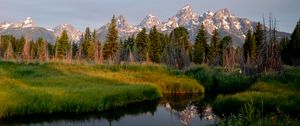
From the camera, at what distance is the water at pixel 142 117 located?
22250 mm

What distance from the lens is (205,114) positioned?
27.1 metres

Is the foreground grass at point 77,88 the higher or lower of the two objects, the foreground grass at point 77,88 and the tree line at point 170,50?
the lower

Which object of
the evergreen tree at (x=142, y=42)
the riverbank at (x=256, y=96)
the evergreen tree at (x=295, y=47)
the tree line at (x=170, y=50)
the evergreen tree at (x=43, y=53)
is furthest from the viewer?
the evergreen tree at (x=142, y=42)

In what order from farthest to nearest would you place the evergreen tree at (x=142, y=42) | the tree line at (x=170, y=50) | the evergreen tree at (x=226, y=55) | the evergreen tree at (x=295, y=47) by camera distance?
1. the evergreen tree at (x=142, y=42)
2. the evergreen tree at (x=295, y=47)
3. the tree line at (x=170, y=50)
4. the evergreen tree at (x=226, y=55)

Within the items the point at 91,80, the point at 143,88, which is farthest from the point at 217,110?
the point at 91,80

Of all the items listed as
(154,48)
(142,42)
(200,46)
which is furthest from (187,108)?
(154,48)

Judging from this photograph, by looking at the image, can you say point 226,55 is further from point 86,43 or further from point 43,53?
point 86,43

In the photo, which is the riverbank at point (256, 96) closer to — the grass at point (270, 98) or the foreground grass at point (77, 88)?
the grass at point (270, 98)

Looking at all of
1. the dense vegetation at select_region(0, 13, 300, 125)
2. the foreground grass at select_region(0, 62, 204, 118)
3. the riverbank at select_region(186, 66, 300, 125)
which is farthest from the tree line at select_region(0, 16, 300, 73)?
the foreground grass at select_region(0, 62, 204, 118)

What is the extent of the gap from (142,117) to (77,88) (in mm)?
5615

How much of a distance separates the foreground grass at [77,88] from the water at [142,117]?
74cm

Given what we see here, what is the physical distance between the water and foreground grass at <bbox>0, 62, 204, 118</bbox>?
74cm

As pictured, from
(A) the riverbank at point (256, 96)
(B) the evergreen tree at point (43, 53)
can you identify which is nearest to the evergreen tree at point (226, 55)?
(A) the riverbank at point (256, 96)

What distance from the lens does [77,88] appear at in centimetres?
2866
